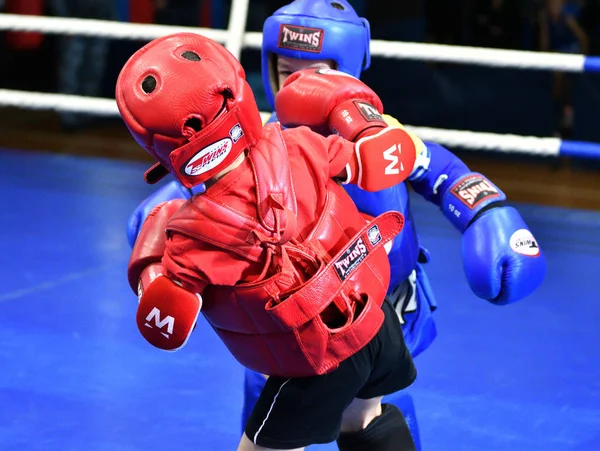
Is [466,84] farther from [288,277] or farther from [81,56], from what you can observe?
[288,277]

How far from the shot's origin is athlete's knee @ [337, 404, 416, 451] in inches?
57.7

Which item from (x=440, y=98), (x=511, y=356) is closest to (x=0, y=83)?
(x=440, y=98)

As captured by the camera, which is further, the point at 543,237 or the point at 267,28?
the point at 543,237

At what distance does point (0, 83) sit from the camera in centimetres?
646

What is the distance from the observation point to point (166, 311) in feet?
4.08

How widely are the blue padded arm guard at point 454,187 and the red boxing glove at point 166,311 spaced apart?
57cm

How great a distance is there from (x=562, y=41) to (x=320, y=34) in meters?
3.29

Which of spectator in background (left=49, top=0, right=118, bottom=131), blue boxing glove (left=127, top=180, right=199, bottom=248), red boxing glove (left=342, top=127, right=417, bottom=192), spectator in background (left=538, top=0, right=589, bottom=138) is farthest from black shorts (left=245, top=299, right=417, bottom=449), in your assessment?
spectator in background (left=49, top=0, right=118, bottom=131)

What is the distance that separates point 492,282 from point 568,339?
109 centimetres

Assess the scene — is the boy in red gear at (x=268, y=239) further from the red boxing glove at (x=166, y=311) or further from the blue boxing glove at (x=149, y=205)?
the blue boxing glove at (x=149, y=205)

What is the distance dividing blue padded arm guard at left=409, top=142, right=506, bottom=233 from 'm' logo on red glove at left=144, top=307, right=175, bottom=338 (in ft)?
1.91

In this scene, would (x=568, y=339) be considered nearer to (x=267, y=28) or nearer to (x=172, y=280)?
(x=267, y=28)

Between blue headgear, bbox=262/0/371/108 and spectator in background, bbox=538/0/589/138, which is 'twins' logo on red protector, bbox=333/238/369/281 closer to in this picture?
blue headgear, bbox=262/0/371/108

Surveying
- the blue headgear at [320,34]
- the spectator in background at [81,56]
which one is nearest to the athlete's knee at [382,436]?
the blue headgear at [320,34]
